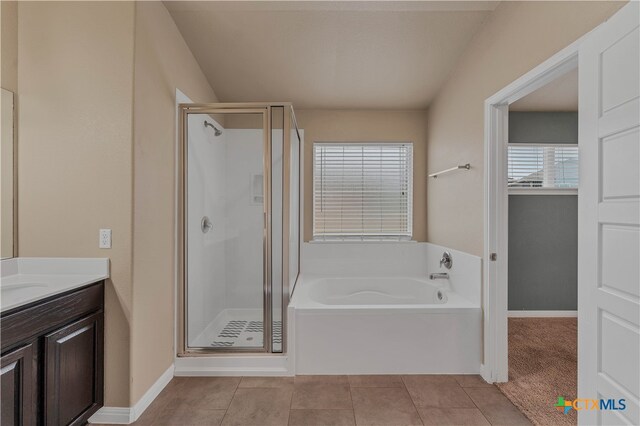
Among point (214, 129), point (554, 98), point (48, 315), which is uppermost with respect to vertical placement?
point (554, 98)

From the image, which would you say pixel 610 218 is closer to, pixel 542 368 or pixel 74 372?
pixel 542 368

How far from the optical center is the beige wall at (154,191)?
1820 millimetres

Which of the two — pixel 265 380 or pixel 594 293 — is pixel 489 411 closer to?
pixel 594 293

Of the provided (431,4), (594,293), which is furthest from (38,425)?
(431,4)

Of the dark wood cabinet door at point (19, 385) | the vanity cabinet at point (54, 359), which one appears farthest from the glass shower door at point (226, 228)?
the dark wood cabinet door at point (19, 385)

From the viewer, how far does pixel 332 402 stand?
77.0 inches

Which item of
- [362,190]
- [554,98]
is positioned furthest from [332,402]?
[554,98]

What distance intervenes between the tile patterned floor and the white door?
0.71m

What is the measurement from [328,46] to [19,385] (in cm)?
276

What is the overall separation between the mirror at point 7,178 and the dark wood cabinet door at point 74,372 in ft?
2.10

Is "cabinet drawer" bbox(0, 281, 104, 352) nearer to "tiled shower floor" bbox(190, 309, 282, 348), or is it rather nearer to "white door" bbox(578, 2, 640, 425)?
"tiled shower floor" bbox(190, 309, 282, 348)

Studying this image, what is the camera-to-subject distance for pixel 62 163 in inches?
Answer: 69.6

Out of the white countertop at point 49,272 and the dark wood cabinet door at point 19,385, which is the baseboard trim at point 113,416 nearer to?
the dark wood cabinet door at point 19,385

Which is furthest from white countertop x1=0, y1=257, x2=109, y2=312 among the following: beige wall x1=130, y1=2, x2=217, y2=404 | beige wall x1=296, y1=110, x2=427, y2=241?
beige wall x1=296, y1=110, x2=427, y2=241
